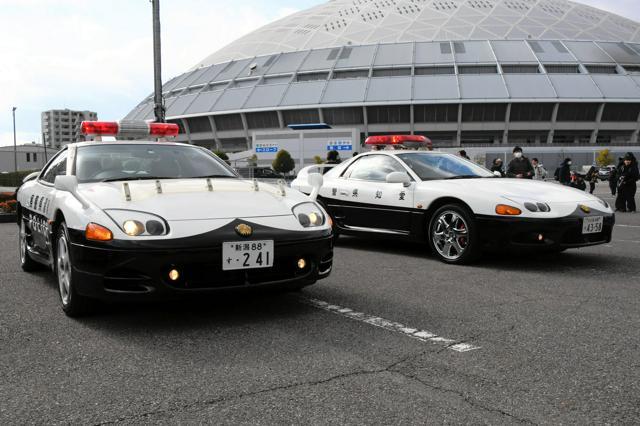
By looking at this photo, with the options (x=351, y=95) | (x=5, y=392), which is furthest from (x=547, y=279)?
(x=351, y=95)

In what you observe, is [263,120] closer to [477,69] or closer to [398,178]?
[477,69]

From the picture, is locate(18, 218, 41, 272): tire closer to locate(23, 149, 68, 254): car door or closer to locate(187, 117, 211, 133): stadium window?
locate(23, 149, 68, 254): car door

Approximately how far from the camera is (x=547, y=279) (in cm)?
568

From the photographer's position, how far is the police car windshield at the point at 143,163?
476 centimetres

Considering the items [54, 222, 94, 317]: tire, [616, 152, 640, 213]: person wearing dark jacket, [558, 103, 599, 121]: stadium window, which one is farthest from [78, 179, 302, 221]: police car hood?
[558, 103, 599, 121]: stadium window

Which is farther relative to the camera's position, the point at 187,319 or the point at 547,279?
the point at 547,279

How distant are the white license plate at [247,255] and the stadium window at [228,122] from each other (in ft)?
179

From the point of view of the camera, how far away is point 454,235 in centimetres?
660

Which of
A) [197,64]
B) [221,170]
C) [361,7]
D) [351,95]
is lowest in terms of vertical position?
[221,170]

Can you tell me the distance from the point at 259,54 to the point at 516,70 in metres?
26.6

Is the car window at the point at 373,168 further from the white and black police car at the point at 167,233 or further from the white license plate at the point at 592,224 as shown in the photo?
the white and black police car at the point at 167,233

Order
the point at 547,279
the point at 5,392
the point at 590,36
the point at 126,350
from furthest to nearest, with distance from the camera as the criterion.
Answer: the point at 590,36
the point at 547,279
the point at 126,350
the point at 5,392

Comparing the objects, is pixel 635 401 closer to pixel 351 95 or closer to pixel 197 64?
pixel 351 95

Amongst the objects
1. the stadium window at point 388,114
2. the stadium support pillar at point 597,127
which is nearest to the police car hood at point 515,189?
the stadium window at point 388,114
